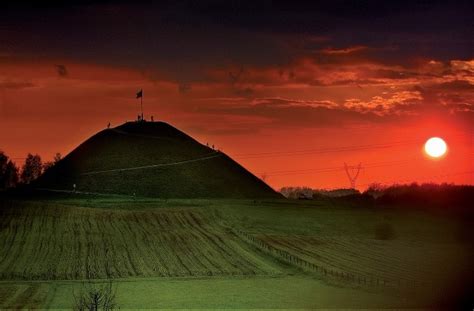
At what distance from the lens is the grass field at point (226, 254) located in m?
74.9

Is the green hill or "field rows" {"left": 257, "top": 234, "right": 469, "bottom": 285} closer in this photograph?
"field rows" {"left": 257, "top": 234, "right": 469, "bottom": 285}

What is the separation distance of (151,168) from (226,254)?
74.4 metres

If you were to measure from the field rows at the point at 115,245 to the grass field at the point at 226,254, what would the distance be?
0.13m

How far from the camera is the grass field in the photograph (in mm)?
74875

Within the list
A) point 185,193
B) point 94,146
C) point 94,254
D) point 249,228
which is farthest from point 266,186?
point 94,254

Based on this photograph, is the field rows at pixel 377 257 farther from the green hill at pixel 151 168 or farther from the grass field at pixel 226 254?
the green hill at pixel 151 168

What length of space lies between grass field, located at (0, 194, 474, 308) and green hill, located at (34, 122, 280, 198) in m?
15.6

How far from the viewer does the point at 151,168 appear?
17038 cm


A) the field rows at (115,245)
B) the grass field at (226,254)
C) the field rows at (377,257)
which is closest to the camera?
the grass field at (226,254)

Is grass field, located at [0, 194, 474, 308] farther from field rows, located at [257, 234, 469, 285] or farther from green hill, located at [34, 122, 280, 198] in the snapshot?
green hill, located at [34, 122, 280, 198]

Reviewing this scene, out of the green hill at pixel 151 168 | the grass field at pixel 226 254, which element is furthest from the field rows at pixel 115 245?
the green hill at pixel 151 168

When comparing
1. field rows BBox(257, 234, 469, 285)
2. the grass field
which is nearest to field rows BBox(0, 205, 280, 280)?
the grass field

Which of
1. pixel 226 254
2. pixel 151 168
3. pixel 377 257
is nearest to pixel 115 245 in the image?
pixel 226 254

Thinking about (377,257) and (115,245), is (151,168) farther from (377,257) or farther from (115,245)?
(377,257)
